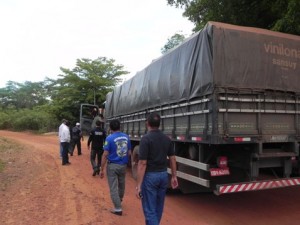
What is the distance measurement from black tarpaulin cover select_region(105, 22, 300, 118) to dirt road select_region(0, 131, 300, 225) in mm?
2151

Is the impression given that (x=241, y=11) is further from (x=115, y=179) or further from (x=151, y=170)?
(x=151, y=170)

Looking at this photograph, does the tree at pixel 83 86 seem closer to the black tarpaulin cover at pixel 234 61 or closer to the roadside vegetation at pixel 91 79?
the roadside vegetation at pixel 91 79

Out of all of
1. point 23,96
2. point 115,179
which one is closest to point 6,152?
point 115,179

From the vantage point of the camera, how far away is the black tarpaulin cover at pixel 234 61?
6148mm

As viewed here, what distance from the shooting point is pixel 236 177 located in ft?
21.7

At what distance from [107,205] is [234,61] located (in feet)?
11.6

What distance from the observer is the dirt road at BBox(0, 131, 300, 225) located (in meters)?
6.22

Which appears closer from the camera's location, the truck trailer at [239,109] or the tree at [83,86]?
the truck trailer at [239,109]

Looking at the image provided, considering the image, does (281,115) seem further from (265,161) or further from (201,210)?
(201,210)

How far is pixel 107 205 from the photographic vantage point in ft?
23.2

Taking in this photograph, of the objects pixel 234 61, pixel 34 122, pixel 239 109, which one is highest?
pixel 34 122

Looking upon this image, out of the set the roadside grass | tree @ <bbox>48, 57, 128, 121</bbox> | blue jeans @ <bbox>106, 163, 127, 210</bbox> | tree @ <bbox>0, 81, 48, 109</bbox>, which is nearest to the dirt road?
blue jeans @ <bbox>106, 163, 127, 210</bbox>

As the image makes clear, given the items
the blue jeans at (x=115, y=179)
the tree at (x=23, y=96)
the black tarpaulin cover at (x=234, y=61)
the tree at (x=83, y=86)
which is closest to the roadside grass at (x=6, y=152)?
the blue jeans at (x=115, y=179)

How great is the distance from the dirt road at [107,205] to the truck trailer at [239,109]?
66 cm
